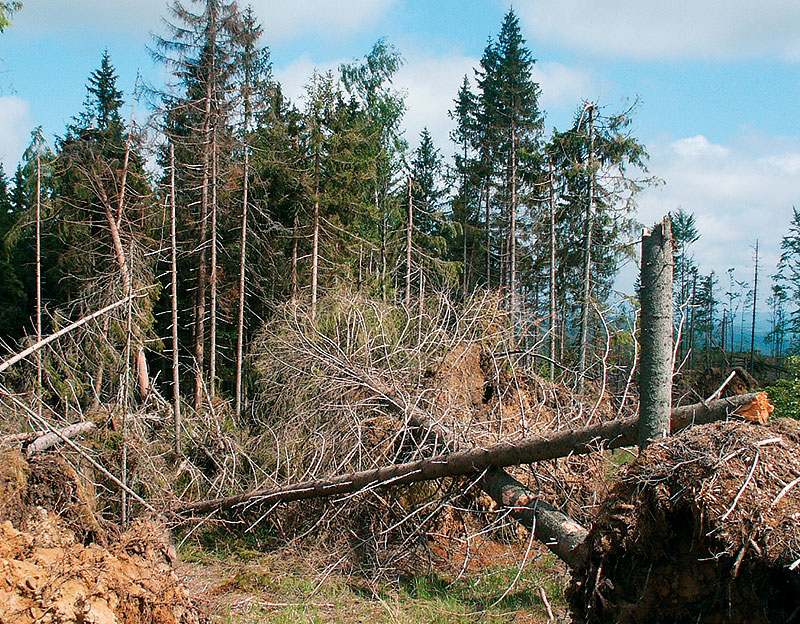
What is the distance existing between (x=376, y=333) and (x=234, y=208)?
899 centimetres

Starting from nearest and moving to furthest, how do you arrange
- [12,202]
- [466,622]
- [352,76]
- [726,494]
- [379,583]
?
[726,494] → [466,622] → [379,583] → [352,76] → [12,202]

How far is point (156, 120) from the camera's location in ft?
44.2

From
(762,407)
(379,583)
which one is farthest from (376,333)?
(762,407)

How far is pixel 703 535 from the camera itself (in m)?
2.89

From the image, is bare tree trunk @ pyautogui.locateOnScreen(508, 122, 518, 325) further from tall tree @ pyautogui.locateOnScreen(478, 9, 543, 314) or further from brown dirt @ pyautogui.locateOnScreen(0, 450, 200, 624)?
brown dirt @ pyautogui.locateOnScreen(0, 450, 200, 624)

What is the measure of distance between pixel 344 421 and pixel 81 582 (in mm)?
4162

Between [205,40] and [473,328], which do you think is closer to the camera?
[473,328]

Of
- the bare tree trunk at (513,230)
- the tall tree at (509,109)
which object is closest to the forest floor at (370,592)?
the bare tree trunk at (513,230)

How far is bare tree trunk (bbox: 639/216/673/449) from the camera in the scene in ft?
11.4

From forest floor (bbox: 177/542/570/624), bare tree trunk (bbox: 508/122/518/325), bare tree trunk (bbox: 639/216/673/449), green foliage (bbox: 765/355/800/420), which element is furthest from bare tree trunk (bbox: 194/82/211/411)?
green foliage (bbox: 765/355/800/420)

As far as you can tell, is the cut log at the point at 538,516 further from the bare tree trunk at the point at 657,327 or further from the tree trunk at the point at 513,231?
the tree trunk at the point at 513,231

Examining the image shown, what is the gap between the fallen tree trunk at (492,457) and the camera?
13.3 ft

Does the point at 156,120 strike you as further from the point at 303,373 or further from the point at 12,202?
the point at 12,202

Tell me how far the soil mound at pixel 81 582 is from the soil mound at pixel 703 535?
8.58 feet
